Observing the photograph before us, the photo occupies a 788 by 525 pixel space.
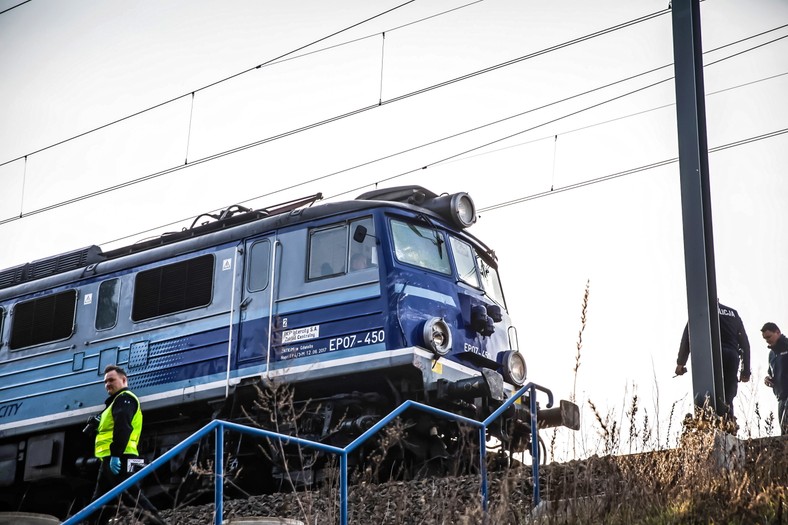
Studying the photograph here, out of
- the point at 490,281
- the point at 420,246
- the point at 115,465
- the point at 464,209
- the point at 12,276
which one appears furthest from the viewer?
the point at 12,276

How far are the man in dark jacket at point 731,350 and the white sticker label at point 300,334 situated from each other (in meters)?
3.81

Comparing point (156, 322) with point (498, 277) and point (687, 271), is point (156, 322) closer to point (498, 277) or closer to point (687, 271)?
point (498, 277)

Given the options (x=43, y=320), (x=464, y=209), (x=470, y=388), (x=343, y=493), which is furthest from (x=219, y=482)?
(x=43, y=320)

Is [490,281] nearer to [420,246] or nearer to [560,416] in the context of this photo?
[420,246]

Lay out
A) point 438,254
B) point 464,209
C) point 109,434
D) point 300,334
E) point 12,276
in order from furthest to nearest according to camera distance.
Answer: point 12,276
point 464,209
point 438,254
point 300,334
point 109,434

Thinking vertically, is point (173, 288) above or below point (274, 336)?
above

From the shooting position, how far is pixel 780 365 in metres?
11.8

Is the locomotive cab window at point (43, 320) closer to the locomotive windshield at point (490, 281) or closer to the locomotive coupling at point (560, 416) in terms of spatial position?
the locomotive windshield at point (490, 281)

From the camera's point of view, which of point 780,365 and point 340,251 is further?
point 780,365

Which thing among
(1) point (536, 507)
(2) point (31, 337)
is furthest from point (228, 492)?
(1) point (536, 507)

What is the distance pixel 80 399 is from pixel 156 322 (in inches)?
63.4

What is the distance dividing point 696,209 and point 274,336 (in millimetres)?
4878

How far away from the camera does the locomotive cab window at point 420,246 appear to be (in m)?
11.2

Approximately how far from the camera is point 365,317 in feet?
35.2
